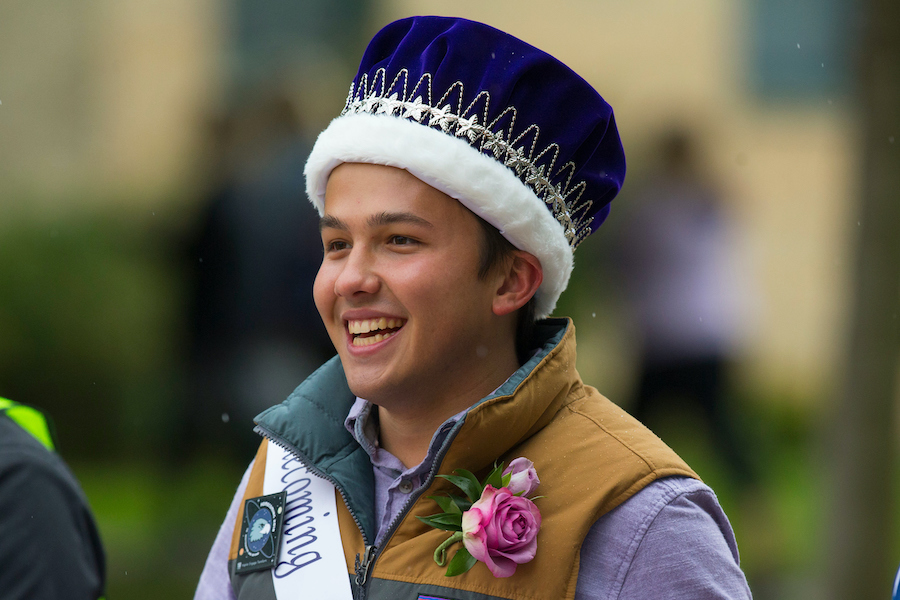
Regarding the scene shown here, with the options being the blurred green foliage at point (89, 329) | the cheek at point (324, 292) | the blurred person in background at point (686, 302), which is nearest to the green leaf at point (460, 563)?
the cheek at point (324, 292)

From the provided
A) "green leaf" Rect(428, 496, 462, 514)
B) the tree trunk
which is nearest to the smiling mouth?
"green leaf" Rect(428, 496, 462, 514)

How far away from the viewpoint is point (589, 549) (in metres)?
2.10

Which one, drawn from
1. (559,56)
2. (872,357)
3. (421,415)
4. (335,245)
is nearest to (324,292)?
(335,245)

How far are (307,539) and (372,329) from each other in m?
0.51

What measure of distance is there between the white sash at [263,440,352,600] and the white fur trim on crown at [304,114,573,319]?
2.42ft

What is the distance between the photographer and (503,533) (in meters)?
2.05

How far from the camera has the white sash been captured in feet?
7.52

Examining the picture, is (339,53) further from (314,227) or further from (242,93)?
(314,227)

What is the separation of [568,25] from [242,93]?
Answer: 2.78 m

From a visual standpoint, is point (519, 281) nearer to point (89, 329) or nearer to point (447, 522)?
point (447, 522)

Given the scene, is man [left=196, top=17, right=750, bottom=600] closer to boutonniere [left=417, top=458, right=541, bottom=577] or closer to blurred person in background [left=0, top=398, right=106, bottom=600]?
boutonniere [left=417, top=458, right=541, bottom=577]

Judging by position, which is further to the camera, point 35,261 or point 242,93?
point 242,93

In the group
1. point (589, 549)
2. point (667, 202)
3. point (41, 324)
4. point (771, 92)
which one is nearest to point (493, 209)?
point (589, 549)

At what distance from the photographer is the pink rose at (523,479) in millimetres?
2119
